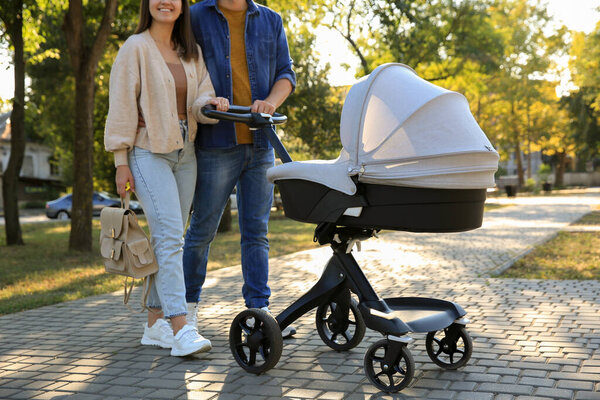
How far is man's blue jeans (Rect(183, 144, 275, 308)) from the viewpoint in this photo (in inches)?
178

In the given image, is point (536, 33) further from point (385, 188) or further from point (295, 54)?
point (385, 188)

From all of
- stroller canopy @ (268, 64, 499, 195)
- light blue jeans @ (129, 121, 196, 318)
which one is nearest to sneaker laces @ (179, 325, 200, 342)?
light blue jeans @ (129, 121, 196, 318)

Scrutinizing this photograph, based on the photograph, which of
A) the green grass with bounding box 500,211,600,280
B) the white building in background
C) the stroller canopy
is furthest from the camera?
the white building in background

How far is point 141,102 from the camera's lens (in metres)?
4.20

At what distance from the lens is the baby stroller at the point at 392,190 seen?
337 centimetres

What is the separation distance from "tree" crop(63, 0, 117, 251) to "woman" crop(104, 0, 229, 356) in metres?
7.74

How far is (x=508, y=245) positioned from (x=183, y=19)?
902 centimetres

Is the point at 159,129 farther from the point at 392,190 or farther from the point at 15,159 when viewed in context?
the point at 15,159

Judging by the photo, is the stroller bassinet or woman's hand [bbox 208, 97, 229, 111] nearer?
the stroller bassinet

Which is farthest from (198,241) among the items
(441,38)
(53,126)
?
(53,126)

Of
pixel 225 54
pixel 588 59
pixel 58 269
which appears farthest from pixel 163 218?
pixel 588 59

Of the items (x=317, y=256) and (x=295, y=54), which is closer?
(x=317, y=256)

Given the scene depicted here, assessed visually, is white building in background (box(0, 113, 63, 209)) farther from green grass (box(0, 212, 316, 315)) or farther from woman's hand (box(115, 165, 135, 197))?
woman's hand (box(115, 165, 135, 197))

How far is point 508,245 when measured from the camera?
39.6 ft
